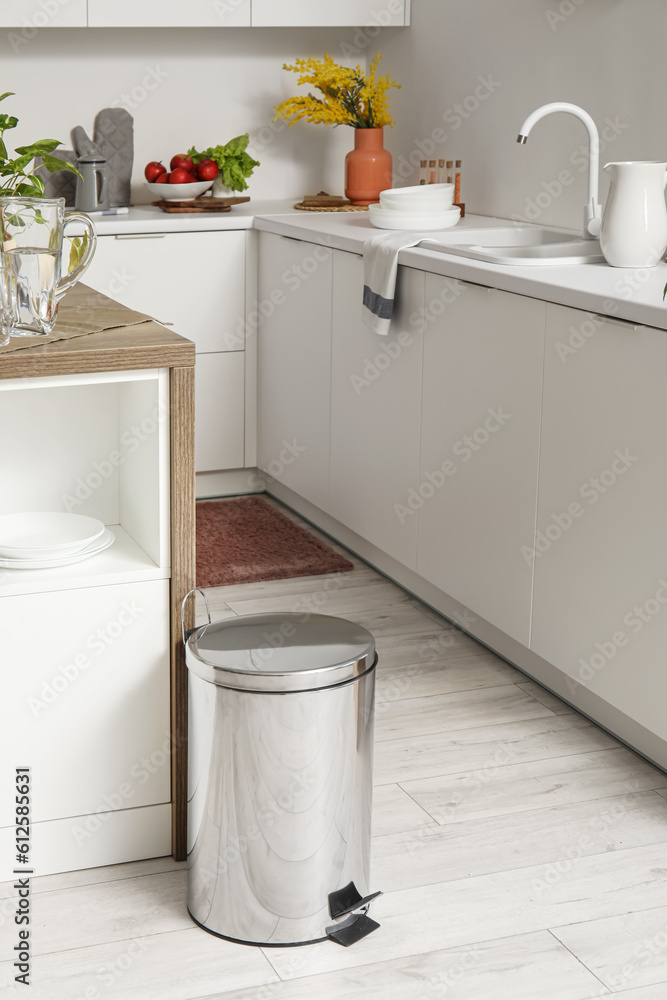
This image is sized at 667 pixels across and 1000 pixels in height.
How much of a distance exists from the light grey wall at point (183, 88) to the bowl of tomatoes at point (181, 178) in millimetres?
275

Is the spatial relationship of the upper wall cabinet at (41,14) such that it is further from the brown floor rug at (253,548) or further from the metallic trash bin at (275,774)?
the metallic trash bin at (275,774)

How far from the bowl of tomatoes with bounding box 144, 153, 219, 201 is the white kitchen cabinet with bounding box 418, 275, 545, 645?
133 cm

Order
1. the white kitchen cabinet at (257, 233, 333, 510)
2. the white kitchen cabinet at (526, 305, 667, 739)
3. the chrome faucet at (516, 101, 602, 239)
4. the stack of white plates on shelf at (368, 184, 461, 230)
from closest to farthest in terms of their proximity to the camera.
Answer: the white kitchen cabinet at (526, 305, 667, 739)
the chrome faucet at (516, 101, 602, 239)
the stack of white plates on shelf at (368, 184, 461, 230)
the white kitchen cabinet at (257, 233, 333, 510)

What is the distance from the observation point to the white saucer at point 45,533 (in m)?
1.71

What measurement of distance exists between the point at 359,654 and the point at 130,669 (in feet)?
1.21

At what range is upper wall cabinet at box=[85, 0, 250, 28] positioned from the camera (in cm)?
347

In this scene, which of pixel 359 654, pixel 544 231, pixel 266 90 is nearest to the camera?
pixel 359 654

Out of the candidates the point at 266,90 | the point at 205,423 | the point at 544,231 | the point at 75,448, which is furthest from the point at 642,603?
the point at 266,90

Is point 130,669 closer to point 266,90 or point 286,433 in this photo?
point 286,433

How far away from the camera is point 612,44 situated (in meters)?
2.86

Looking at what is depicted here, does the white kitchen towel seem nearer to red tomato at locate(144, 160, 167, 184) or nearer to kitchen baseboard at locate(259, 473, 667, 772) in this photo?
kitchen baseboard at locate(259, 473, 667, 772)

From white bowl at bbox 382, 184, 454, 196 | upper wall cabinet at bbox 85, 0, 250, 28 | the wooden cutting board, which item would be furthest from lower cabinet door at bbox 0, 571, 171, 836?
upper wall cabinet at bbox 85, 0, 250, 28

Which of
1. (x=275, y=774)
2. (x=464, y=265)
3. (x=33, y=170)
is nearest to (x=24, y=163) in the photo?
(x=33, y=170)

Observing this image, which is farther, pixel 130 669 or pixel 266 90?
pixel 266 90
